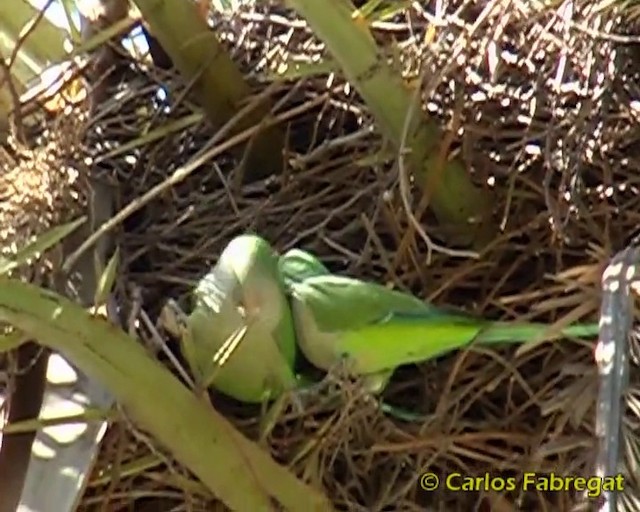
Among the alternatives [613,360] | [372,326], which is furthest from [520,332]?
[613,360]

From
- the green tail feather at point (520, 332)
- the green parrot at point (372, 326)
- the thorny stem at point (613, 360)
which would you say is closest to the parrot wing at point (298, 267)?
the green parrot at point (372, 326)

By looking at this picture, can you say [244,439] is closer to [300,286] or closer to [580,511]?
[300,286]

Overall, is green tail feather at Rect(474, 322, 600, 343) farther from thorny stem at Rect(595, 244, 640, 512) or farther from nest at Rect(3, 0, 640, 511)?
thorny stem at Rect(595, 244, 640, 512)

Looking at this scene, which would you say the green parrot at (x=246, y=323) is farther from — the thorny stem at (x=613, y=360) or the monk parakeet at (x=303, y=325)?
the thorny stem at (x=613, y=360)

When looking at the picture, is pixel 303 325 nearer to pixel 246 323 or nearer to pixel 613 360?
pixel 246 323

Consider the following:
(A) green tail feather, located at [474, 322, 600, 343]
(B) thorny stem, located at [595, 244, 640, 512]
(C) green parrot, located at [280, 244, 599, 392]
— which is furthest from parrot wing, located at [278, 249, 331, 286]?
(B) thorny stem, located at [595, 244, 640, 512]

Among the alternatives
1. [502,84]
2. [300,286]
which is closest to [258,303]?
[300,286]
